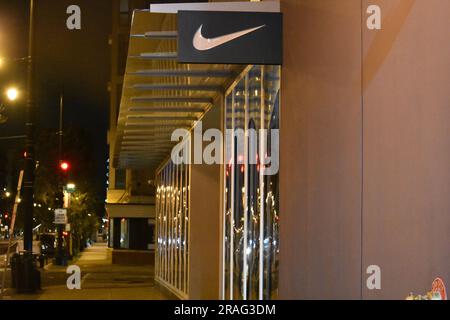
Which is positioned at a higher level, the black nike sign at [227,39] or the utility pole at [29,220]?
the black nike sign at [227,39]

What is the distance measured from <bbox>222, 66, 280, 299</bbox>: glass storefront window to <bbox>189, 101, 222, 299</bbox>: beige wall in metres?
2.63

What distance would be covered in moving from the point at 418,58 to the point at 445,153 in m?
0.85

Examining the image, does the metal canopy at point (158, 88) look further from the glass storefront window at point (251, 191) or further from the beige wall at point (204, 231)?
the beige wall at point (204, 231)

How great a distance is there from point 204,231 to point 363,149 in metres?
9.84

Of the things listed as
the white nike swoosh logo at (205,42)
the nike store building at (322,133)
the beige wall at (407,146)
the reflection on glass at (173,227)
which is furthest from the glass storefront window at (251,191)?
the reflection on glass at (173,227)

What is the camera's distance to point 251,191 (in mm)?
11344

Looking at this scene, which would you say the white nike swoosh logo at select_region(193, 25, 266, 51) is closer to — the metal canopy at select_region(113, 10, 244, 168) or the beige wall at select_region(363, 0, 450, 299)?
the metal canopy at select_region(113, 10, 244, 168)

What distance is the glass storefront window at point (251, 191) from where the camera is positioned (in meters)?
10.0

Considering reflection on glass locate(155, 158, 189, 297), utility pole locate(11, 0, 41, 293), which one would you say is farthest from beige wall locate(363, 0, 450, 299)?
utility pole locate(11, 0, 41, 293)

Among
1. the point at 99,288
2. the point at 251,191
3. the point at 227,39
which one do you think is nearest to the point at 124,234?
the point at 99,288

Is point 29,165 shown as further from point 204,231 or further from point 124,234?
point 124,234

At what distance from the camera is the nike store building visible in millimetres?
5672

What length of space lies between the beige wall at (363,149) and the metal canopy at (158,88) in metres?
2.30

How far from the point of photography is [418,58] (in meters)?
5.79
